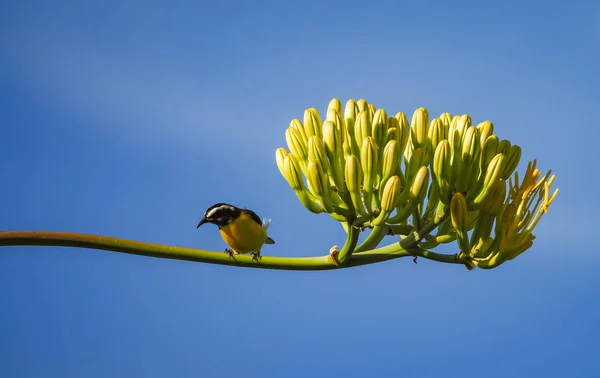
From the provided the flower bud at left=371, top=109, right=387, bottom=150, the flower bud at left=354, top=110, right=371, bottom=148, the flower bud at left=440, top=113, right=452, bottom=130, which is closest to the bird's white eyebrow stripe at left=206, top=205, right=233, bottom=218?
the flower bud at left=354, top=110, right=371, bottom=148

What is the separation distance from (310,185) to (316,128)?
0.57 meters

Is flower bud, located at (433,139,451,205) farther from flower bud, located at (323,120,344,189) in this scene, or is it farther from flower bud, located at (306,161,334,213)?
flower bud, located at (306,161,334,213)

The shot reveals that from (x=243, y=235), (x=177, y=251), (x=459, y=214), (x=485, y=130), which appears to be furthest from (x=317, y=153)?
(x=177, y=251)

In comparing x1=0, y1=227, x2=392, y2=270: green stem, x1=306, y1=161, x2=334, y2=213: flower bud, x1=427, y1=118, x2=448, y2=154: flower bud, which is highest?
x1=427, y1=118, x2=448, y2=154: flower bud

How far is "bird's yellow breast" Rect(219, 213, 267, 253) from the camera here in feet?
19.5

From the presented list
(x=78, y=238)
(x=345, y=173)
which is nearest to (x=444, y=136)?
(x=345, y=173)

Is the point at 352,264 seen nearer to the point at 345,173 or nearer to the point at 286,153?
the point at 345,173

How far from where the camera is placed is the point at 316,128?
549 cm

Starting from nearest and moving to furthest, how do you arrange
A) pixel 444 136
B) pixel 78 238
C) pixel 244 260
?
1. pixel 78 238
2. pixel 244 260
3. pixel 444 136

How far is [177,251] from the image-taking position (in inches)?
157

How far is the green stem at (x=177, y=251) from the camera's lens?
3.65 meters

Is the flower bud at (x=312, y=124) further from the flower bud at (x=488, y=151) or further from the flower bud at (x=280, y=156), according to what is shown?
the flower bud at (x=488, y=151)

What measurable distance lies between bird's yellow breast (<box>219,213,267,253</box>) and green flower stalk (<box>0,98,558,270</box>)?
0.77 m

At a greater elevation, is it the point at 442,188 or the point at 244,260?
the point at 442,188
